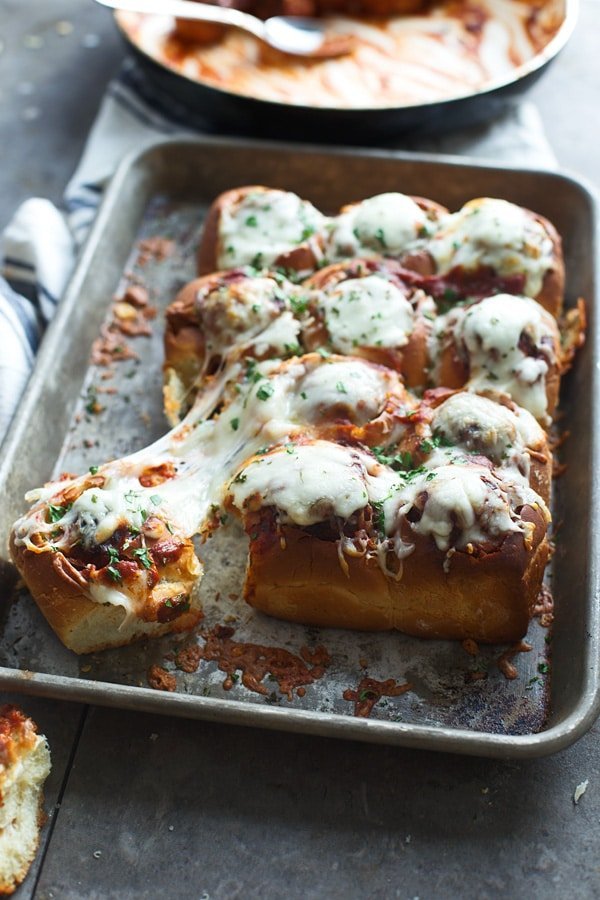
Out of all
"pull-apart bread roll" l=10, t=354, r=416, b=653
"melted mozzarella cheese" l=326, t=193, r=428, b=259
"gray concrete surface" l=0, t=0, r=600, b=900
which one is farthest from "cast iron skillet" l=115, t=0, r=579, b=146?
"gray concrete surface" l=0, t=0, r=600, b=900

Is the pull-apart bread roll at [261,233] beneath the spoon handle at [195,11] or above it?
beneath

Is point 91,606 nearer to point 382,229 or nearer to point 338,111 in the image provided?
point 382,229

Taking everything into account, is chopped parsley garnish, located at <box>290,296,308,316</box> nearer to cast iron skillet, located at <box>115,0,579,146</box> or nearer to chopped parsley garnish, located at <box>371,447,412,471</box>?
chopped parsley garnish, located at <box>371,447,412,471</box>

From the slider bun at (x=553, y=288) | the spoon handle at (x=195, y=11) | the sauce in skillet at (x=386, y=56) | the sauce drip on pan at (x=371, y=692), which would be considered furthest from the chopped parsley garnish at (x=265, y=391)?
the spoon handle at (x=195, y=11)

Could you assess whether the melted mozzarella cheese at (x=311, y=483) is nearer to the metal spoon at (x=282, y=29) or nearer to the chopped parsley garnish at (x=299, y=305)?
the chopped parsley garnish at (x=299, y=305)

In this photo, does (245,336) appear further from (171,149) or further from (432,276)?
(171,149)

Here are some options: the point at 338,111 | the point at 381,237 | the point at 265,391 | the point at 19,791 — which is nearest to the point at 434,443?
the point at 265,391

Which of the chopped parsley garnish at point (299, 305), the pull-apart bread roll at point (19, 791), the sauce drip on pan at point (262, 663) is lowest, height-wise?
the pull-apart bread roll at point (19, 791)
